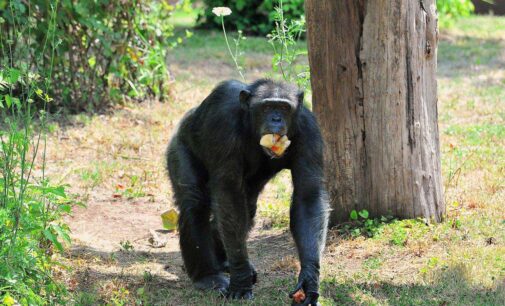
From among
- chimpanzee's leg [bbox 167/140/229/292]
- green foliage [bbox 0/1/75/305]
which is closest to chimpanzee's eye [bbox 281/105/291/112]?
chimpanzee's leg [bbox 167/140/229/292]

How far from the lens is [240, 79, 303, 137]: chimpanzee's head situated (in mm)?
5152

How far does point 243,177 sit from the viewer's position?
562 cm

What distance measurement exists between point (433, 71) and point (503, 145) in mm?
2635

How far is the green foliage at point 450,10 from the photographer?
16.7 meters

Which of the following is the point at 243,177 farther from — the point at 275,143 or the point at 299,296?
the point at 299,296

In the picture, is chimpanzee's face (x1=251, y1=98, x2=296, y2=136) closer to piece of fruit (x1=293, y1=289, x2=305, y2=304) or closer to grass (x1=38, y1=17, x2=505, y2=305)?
piece of fruit (x1=293, y1=289, x2=305, y2=304)

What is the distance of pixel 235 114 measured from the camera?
5.48m

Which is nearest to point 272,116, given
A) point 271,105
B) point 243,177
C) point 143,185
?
point 271,105

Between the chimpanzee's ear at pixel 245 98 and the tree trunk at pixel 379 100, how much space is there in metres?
1.29

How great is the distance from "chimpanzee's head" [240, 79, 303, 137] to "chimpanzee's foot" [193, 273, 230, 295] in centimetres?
117

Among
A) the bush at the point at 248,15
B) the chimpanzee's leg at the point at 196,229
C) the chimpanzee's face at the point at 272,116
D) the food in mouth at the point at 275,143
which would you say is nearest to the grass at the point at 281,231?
the chimpanzee's leg at the point at 196,229

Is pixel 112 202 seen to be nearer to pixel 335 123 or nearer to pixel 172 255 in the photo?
pixel 172 255

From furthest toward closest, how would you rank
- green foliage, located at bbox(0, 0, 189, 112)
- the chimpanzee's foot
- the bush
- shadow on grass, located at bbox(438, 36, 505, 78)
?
the bush → shadow on grass, located at bbox(438, 36, 505, 78) → green foliage, located at bbox(0, 0, 189, 112) → the chimpanzee's foot

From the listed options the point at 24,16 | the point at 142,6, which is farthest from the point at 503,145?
the point at 24,16
